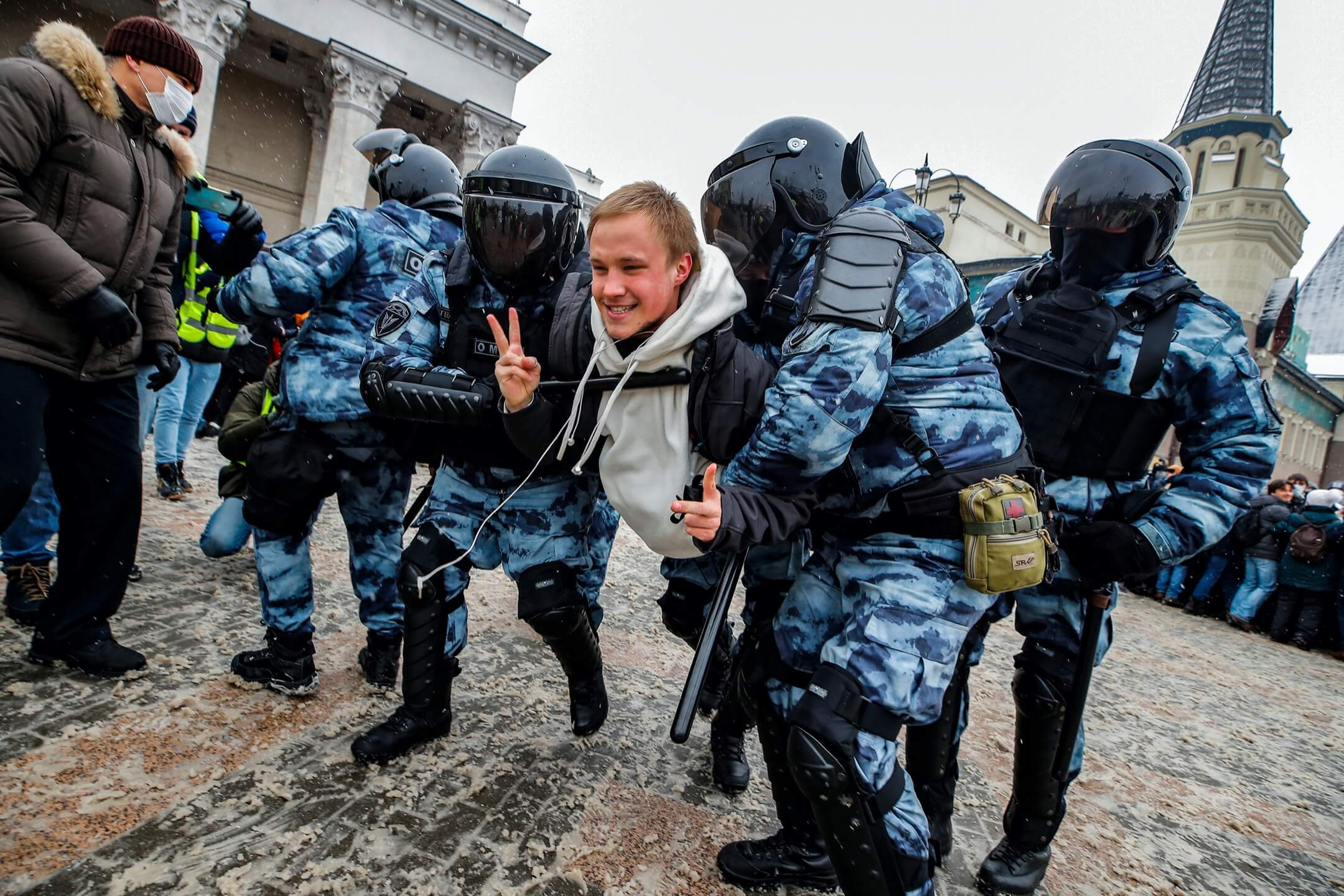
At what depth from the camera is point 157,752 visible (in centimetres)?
215

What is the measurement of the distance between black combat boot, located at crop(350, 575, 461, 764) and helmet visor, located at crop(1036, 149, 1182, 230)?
2.44m

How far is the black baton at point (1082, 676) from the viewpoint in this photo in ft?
7.05

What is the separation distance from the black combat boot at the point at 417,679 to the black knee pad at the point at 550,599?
11.1 inches

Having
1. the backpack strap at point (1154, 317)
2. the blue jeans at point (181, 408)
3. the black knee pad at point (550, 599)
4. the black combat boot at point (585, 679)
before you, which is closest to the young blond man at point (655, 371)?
the black knee pad at point (550, 599)

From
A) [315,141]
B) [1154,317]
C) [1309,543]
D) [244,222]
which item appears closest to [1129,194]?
[1154,317]

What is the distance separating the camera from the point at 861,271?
1686mm

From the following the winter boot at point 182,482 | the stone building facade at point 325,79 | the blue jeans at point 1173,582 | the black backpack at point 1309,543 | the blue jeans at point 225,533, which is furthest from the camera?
the stone building facade at point 325,79

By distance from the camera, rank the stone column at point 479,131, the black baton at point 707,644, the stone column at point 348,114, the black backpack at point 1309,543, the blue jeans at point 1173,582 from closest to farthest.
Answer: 1. the black baton at point 707,644
2. the black backpack at point 1309,543
3. the blue jeans at point 1173,582
4. the stone column at point 348,114
5. the stone column at point 479,131

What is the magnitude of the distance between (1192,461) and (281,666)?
322 cm

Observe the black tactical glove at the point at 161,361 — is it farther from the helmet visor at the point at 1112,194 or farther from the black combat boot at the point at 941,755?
the helmet visor at the point at 1112,194

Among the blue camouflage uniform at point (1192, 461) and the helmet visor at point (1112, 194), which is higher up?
the helmet visor at point (1112, 194)

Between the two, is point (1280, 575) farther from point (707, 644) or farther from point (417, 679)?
point (417, 679)

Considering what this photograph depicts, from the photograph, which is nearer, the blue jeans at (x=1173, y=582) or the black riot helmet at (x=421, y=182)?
the black riot helmet at (x=421, y=182)

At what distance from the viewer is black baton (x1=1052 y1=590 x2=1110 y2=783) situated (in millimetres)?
2148
